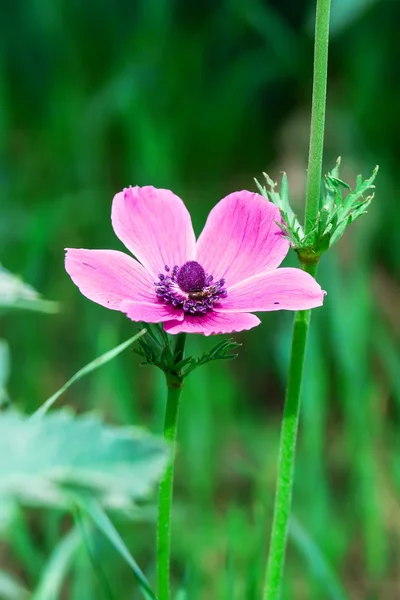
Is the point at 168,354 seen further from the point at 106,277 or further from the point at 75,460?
the point at 75,460

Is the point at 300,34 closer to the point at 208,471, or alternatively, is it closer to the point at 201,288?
the point at 208,471

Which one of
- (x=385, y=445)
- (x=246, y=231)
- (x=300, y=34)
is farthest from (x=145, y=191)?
(x=300, y=34)

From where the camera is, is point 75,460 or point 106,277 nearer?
point 75,460

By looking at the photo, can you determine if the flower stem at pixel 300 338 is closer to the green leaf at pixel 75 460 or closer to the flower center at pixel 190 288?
the flower center at pixel 190 288

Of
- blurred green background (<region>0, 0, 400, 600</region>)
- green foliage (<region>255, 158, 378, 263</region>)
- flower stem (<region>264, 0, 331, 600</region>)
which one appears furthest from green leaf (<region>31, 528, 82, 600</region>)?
green foliage (<region>255, 158, 378, 263</region>)

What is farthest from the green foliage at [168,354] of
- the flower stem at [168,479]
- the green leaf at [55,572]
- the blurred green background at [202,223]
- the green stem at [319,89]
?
the blurred green background at [202,223]

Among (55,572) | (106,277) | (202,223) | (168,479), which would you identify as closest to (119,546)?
(168,479)
